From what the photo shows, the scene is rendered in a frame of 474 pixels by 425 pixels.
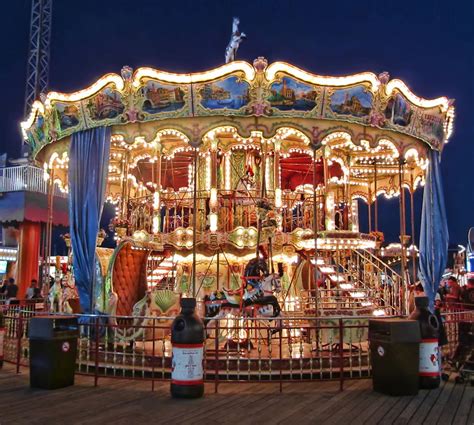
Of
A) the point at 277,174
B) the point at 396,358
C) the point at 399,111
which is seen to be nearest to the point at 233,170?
the point at 277,174

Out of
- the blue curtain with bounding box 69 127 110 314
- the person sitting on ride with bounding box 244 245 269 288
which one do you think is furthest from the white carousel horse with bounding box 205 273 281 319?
the blue curtain with bounding box 69 127 110 314

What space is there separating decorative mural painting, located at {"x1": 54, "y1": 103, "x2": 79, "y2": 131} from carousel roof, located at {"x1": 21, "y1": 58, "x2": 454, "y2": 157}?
0.02 meters

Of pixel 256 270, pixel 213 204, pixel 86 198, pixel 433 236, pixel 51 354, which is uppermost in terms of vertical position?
pixel 213 204

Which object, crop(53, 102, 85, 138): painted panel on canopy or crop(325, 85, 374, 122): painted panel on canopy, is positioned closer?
crop(325, 85, 374, 122): painted panel on canopy

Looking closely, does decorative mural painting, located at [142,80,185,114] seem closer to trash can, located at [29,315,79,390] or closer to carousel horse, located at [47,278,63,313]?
trash can, located at [29,315,79,390]

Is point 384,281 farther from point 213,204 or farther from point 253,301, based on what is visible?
point 253,301

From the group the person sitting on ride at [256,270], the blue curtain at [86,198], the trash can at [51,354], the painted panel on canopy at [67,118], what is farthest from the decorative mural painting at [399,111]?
the trash can at [51,354]

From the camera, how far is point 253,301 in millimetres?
8703

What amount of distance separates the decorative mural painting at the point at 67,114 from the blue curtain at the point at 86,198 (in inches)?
8.9

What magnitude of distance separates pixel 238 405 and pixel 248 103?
483cm

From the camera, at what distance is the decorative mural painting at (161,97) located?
28.6ft

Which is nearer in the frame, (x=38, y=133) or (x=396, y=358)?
(x=396, y=358)

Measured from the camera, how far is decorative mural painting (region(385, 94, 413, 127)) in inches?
360

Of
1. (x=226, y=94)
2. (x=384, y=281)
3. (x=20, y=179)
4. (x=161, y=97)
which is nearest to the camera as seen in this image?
(x=226, y=94)
